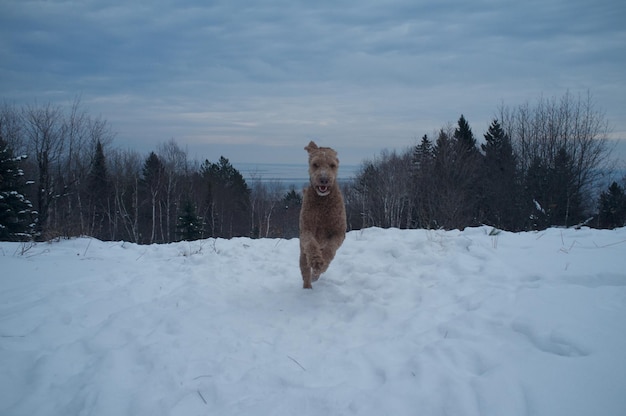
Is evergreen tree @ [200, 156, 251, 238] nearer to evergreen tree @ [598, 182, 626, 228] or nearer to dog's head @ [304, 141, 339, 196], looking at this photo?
evergreen tree @ [598, 182, 626, 228]

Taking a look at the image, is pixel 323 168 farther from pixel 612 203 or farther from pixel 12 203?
pixel 612 203

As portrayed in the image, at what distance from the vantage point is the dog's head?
4.48m

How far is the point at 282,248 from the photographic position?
23.6 feet

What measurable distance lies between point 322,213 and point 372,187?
2431cm

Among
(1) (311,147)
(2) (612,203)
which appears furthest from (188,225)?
(2) (612,203)

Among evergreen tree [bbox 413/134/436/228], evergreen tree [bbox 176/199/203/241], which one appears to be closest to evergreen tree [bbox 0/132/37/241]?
evergreen tree [bbox 176/199/203/241]

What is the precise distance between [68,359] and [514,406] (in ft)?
10.2

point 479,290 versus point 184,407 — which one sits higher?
point 479,290

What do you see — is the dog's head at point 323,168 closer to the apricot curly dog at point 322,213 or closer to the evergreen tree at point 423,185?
the apricot curly dog at point 322,213

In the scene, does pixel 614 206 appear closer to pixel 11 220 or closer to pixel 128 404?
pixel 128 404

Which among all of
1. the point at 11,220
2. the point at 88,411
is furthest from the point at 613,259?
the point at 11,220

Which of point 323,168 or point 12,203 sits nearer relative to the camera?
point 323,168

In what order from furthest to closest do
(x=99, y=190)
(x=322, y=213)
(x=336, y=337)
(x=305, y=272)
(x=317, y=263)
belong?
(x=99, y=190) → (x=305, y=272) → (x=322, y=213) → (x=317, y=263) → (x=336, y=337)

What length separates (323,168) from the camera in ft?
15.1
